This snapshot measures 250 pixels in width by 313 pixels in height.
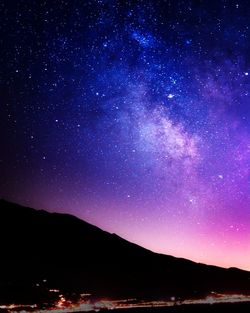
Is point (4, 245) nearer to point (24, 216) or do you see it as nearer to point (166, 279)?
point (24, 216)

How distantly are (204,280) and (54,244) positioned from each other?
1702 inches

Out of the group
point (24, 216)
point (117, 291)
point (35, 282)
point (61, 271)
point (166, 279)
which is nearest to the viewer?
point (35, 282)

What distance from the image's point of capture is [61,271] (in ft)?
239

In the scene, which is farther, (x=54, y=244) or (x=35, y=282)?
(x=54, y=244)

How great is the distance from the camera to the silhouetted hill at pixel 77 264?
197 ft

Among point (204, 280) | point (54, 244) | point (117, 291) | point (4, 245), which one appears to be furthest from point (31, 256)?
point (204, 280)

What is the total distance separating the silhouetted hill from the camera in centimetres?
6012

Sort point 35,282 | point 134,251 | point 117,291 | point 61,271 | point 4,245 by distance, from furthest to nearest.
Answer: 1. point 134,251
2. point 4,245
3. point 61,271
4. point 117,291
5. point 35,282

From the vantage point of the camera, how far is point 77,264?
8288 cm

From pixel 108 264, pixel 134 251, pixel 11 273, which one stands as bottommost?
pixel 11 273

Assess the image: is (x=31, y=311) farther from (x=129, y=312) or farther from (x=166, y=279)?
(x=166, y=279)

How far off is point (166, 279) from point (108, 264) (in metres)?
14.1

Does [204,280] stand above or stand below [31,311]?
above

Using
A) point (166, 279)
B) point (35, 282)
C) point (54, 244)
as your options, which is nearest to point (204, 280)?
point (166, 279)
